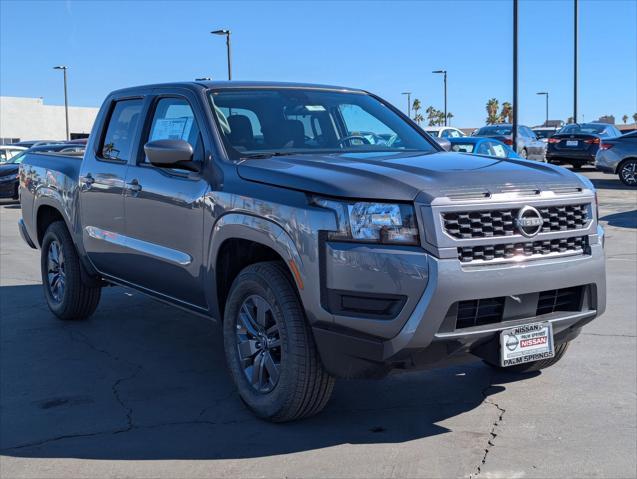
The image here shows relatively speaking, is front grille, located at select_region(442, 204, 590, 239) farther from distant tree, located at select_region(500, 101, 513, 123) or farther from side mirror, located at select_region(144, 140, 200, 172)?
distant tree, located at select_region(500, 101, 513, 123)

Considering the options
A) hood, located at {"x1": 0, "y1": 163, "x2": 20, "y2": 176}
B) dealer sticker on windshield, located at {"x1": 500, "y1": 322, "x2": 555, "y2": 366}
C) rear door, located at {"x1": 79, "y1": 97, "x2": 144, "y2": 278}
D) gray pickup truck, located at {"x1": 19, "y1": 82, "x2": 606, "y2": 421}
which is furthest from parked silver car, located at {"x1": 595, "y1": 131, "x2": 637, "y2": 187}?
dealer sticker on windshield, located at {"x1": 500, "y1": 322, "x2": 555, "y2": 366}

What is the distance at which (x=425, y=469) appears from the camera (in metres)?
3.83

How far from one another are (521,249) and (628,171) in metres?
18.4

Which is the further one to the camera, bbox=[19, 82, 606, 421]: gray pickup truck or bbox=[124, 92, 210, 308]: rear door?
bbox=[124, 92, 210, 308]: rear door

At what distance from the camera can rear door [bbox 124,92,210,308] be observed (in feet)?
16.1

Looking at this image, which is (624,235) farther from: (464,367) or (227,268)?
(227,268)

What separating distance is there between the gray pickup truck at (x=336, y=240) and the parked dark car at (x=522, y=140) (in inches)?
783

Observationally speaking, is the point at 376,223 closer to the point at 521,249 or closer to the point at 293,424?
the point at 521,249

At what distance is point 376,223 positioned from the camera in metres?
3.84

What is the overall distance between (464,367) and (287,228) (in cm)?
210

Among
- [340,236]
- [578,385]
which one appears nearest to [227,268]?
[340,236]

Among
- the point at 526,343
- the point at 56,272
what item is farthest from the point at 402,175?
the point at 56,272

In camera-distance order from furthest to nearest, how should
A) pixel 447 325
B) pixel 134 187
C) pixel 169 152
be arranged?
pixel 134 187, pixel 169 152, pixel 447 325

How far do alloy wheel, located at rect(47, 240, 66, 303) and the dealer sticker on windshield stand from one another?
4.22m
